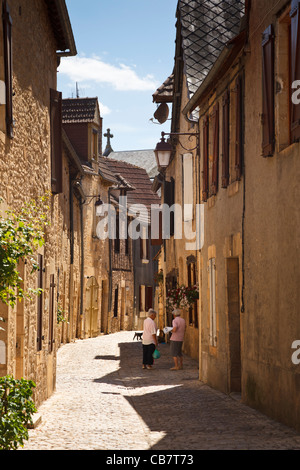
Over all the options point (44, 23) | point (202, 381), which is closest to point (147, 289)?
point (202, 381)

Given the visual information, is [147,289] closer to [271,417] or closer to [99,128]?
[99,128]

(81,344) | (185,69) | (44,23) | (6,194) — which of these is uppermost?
(185,69)

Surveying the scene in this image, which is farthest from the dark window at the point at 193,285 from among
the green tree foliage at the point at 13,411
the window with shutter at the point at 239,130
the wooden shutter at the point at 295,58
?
the green tree foliage at the point at 13,411

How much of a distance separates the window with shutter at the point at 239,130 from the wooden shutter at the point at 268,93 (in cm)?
163

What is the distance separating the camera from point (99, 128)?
3186 centimetres

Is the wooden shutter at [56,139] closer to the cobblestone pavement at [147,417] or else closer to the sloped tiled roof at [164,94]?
the cobblestone pavement at [147,417]

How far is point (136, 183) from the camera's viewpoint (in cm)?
4391

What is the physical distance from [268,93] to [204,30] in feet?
35.1

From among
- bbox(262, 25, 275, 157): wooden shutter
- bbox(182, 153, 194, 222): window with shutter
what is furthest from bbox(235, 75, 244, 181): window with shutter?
bbox(182, 153, 194, 222): window with shutter

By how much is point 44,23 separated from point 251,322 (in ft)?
17.1

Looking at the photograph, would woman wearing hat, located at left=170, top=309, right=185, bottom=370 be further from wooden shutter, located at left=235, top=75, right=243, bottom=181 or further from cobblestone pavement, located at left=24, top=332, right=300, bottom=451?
wooden shutter, located at left=235, top=75, right=243, bottom=181

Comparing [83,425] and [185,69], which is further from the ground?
[185,69]

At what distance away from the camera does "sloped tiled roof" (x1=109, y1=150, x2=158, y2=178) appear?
55156 millimetres

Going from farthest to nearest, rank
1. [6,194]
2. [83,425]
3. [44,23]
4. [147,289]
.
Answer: [147,289] → [44,23] → [83,425] → [6,194]
